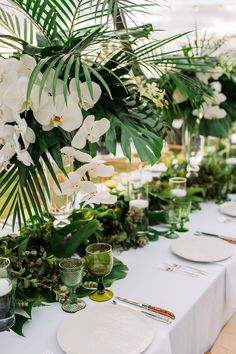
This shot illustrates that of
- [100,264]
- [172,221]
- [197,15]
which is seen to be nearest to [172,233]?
[172,221]

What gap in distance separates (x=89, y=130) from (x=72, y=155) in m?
0.08

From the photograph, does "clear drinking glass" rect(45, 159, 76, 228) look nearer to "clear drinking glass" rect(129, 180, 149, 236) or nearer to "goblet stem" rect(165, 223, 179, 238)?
"clear drinking glass" rect(129, 180, 149, 236)

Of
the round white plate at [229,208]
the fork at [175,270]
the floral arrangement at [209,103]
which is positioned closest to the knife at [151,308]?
the fork at [175,270]

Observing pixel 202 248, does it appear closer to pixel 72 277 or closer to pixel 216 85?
pixel 72 277

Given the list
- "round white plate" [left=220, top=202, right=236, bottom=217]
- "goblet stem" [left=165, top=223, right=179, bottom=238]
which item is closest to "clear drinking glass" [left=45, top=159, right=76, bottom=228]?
"goblet stem" [left=165, top=223, right=179, bottom=238]

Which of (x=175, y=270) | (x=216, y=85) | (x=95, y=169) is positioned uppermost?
(x=216, y=85)

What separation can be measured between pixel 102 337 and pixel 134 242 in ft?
1.88

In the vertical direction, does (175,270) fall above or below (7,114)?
below

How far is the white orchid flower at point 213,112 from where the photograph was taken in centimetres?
199

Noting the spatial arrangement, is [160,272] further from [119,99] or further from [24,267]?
[119,99]

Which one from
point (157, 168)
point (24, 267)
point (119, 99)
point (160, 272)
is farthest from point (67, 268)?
point (157, 168)

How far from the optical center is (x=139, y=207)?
151cm

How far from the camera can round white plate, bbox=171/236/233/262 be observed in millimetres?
1295

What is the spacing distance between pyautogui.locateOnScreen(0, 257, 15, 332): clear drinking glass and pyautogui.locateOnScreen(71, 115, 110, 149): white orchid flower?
1.15 feet
